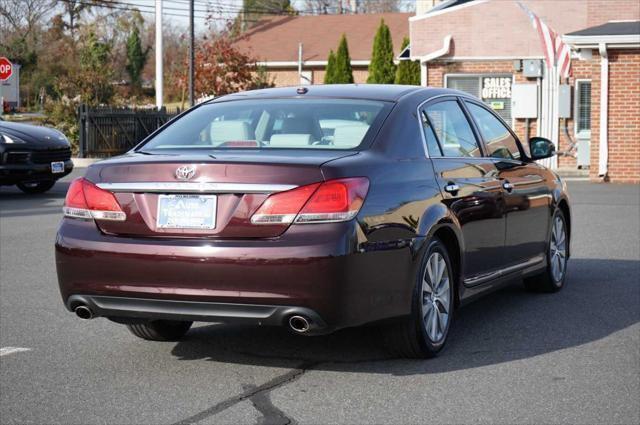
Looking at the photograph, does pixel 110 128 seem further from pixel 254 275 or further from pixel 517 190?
pixel 254 275

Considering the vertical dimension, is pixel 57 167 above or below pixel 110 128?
below

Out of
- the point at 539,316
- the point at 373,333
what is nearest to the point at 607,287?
the point at 539,316

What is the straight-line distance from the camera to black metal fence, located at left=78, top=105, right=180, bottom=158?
101 feet

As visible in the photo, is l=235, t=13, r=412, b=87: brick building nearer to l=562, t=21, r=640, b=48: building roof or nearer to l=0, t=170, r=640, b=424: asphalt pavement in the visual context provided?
l=562, t=21, r=640, b=48: building roof

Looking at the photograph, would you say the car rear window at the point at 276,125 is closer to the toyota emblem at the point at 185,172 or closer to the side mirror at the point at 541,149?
the toyota emblem at the point at 185,172

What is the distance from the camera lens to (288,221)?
5.66m

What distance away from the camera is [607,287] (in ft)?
30.2

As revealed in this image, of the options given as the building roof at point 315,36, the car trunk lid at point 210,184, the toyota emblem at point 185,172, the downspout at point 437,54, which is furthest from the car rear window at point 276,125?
the building roof at point 315,36

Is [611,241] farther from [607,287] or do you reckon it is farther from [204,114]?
[204,114]

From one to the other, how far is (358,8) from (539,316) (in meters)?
75.3

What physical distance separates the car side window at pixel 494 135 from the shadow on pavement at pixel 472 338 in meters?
1.15

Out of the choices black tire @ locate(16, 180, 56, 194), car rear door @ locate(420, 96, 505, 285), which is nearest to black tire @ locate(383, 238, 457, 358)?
car rear door @ locate(420, 96, 505, 285)

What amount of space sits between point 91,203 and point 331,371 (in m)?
1.61

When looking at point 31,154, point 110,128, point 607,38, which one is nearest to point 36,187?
point 31,154
